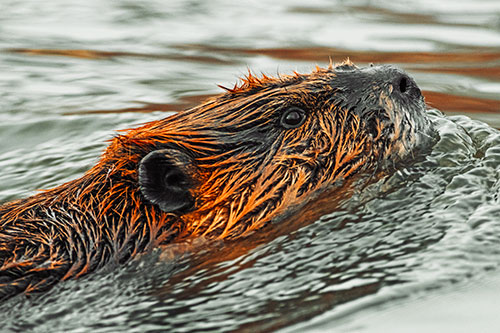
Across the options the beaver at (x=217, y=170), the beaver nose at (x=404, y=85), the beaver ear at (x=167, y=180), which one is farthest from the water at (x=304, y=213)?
the beaver nose at (x=404, y=85)

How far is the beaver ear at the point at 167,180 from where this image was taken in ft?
12.1

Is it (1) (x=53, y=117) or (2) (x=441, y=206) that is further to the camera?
(1) (x=53, y=117)

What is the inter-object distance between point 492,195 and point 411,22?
5.06 m

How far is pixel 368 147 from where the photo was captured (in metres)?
4.16

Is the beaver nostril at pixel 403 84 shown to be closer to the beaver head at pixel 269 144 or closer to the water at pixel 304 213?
the beaver head at pixel 269 144

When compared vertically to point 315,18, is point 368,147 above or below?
below

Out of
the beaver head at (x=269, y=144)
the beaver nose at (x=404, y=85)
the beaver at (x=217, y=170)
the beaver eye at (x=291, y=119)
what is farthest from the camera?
the beaver nose at (x=404, y=85)

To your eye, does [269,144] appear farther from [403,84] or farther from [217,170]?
[403,84]

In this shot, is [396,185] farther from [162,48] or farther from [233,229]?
[162,48]

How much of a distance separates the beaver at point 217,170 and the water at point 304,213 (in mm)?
125

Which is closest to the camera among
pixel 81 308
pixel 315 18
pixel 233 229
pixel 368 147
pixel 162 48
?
pixel 81 308

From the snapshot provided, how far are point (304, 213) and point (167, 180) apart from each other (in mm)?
716

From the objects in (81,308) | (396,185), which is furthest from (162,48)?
(81,308)

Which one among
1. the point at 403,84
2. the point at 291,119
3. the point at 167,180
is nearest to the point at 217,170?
the point at 167,180
